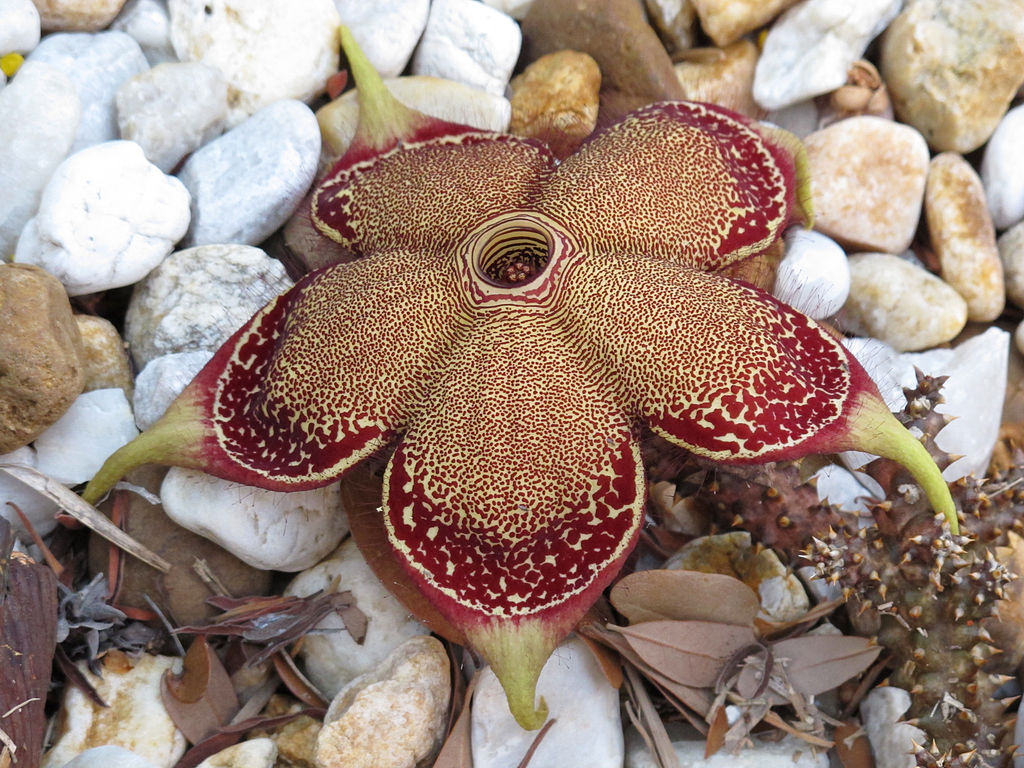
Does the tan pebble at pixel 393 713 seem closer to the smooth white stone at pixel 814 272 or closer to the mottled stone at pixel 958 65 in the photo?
the smooth white stone at pixel 814 272

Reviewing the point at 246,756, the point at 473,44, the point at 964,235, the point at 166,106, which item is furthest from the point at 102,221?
the point at 964,235

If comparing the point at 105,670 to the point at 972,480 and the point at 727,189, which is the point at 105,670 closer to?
the point at 727,189

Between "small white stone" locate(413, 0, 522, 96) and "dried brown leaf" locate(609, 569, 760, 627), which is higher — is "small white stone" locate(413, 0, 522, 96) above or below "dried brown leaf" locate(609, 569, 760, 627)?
above

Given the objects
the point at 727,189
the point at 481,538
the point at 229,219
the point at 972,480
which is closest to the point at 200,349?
the point at 229,219

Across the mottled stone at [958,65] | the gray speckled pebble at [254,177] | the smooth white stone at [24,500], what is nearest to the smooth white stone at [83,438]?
the smooth white stone at [24,500]

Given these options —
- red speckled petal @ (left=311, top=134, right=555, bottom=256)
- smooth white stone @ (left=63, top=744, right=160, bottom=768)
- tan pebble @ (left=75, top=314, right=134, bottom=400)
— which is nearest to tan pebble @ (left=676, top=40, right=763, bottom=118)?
red speckled petal @ (left=311, top=134, right=555, bottom=256)

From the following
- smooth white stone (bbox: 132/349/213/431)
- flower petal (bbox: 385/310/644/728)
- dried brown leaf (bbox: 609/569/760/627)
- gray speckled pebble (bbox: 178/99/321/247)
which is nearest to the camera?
flower petal (bbox: 385/310/644/728)

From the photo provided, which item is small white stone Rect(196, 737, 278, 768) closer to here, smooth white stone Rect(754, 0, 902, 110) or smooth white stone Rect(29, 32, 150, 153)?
smooth white stone Rect(29, 32, 150, 153)
